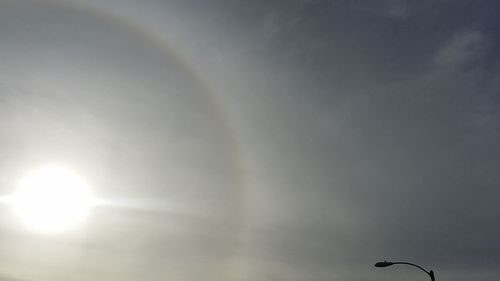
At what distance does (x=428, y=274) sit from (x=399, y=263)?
229cm

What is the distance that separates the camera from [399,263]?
102188mm

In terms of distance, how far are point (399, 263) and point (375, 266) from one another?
1686 millimetres

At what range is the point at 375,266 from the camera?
10281cm

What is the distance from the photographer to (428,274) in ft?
331

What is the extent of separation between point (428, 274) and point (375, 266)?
3.86 m
